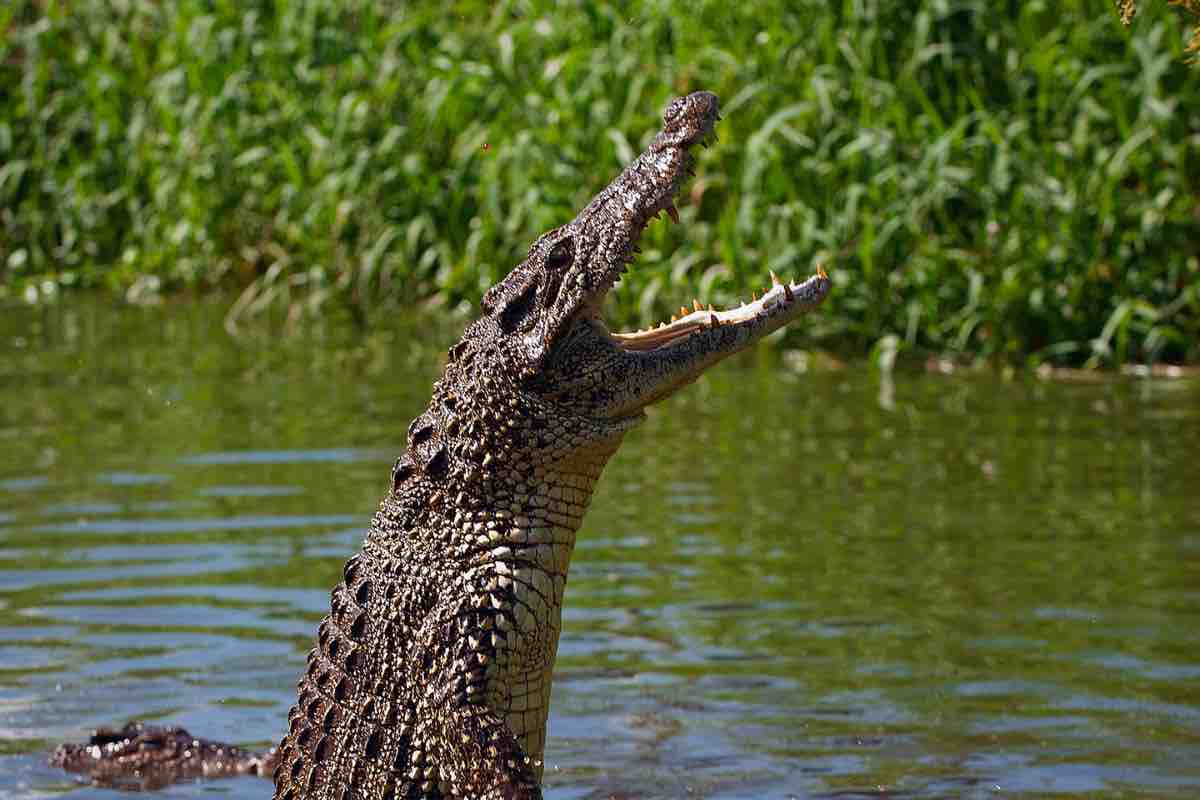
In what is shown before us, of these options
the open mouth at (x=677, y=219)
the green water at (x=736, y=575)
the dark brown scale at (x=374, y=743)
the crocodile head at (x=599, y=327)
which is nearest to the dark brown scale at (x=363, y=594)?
the dark brown scale at (x=374, y=743)

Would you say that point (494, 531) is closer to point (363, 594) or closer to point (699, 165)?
point (363, 594)

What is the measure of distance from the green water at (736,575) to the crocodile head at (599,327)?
134 centimetres

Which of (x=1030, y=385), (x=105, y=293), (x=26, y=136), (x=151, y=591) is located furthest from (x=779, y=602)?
(x=26, y=136)

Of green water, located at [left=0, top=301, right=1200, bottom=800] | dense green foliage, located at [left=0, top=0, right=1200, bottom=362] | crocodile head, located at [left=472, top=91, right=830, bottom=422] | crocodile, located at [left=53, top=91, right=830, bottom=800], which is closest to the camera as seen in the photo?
crocodile, located at [left=53, top=91, right=830, bottom=800]

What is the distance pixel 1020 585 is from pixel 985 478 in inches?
59.9

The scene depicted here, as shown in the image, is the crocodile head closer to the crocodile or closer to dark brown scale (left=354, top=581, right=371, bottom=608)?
the crocodile

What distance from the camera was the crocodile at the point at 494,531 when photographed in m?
4.33

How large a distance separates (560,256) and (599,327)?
183 mm

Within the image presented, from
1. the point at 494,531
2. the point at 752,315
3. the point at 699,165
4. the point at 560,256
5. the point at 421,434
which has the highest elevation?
the point at 699,165

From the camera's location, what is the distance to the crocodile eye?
15.1 feet

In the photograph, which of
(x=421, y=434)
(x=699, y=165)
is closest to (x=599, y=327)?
(x=421, y=434)

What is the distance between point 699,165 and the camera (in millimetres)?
11781

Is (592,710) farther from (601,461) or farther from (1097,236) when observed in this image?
(1097,236)

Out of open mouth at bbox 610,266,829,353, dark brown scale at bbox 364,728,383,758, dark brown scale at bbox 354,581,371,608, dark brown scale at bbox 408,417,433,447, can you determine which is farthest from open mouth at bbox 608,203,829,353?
dark brown scale at bbox 364,728,383,758
